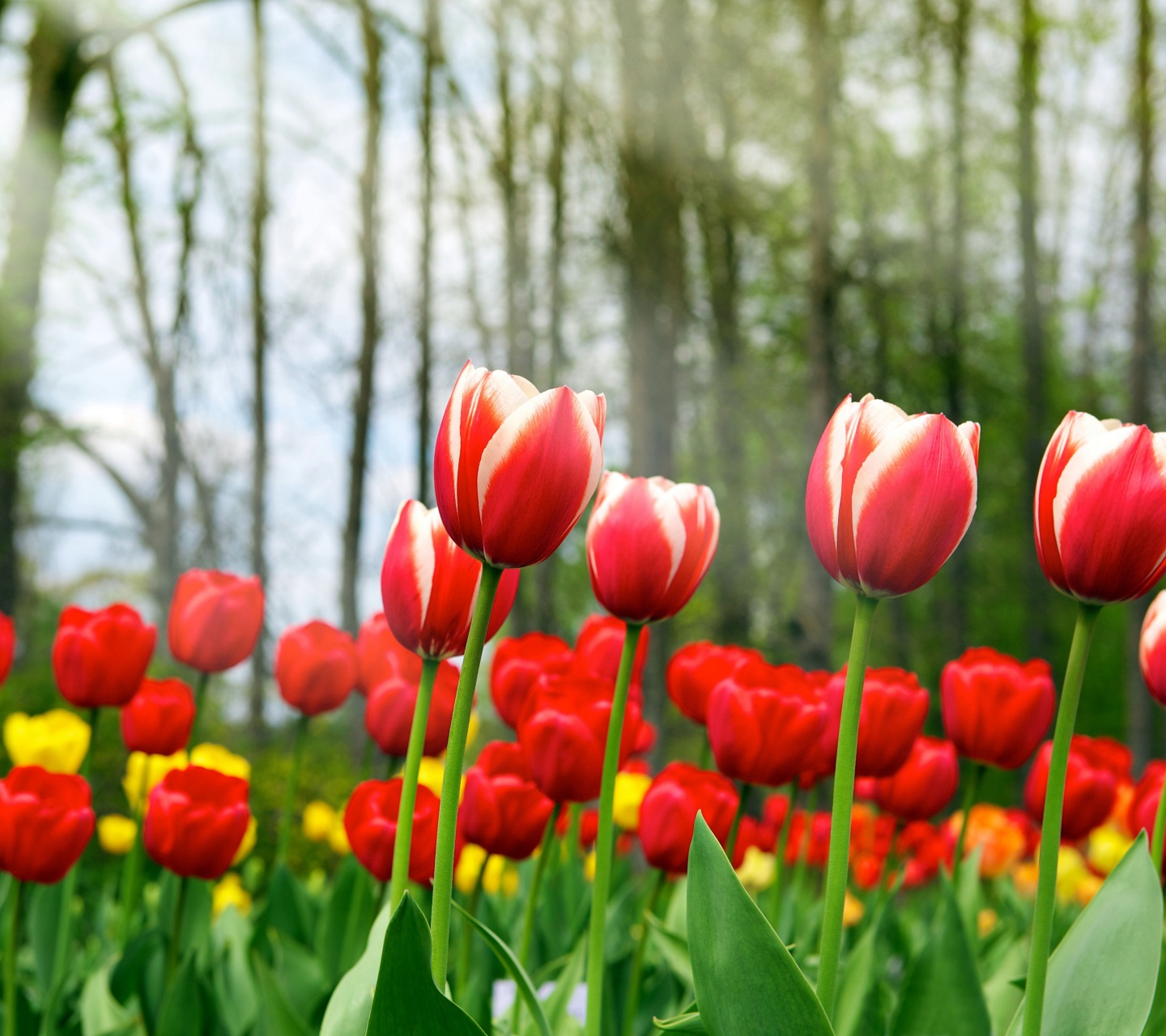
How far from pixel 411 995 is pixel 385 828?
60 cm

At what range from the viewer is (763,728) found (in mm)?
1418

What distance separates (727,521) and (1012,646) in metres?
12.5

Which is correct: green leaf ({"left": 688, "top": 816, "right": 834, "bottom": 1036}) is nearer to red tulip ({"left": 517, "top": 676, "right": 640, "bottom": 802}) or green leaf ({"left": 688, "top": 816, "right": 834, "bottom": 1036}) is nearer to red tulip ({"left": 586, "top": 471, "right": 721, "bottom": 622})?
red tulip ({"left": 586, "top": 471, "right": 721, "bottom": 622})

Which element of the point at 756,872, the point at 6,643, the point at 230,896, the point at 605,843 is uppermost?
the point at 6,643

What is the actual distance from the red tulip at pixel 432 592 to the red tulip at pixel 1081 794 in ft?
4.34

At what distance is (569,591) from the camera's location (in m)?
12.7

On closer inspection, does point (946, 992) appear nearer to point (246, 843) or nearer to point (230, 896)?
point (246, 843)

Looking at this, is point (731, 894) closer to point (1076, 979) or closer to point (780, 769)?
point (1076, 979)

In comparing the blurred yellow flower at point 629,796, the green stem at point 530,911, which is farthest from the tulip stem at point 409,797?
the blurred yellow flower at point 629,796

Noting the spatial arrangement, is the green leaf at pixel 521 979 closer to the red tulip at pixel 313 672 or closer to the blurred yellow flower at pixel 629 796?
the red tulip at pixel 313 672

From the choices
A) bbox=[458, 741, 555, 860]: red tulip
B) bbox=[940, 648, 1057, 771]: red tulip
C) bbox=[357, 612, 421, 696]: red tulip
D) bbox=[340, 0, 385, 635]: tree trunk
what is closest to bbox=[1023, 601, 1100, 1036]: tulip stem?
bbox=[458, 741, 555, 860]: red tulip

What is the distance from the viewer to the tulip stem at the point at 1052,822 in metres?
0.89

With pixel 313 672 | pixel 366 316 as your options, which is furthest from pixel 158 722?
pixel 366 316

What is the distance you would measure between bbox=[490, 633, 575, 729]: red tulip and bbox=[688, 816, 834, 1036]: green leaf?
0.75 m
